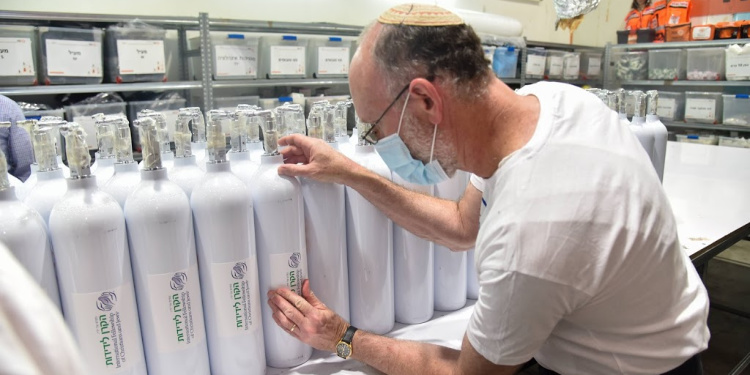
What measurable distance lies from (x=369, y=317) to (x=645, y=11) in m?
5.19

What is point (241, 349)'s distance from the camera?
0.94 metres

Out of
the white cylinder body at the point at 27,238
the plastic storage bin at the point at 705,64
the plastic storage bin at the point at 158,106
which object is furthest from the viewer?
the plastic storage bin at the point at 705,64

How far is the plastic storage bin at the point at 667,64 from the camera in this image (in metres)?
4.75

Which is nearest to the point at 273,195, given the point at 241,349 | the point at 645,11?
the point at 241,349

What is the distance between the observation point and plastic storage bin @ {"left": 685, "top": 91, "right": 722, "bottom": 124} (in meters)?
4.52

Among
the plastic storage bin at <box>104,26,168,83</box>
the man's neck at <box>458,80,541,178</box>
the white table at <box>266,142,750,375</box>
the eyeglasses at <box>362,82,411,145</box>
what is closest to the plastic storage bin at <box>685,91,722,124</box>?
the white table at <box>266,142,750,375</box>

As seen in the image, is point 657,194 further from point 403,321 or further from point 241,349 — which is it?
point 241,349

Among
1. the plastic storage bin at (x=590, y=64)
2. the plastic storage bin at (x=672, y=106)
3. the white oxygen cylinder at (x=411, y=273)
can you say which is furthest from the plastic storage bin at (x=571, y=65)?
the white oxygen cylinder at (x=411, y=273)

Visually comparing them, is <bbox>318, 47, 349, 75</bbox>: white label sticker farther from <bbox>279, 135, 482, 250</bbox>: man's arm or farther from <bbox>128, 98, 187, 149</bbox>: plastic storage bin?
<bbox>279, 135, 482, 250</bbox>: man's arm

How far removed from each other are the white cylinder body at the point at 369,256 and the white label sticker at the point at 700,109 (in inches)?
176

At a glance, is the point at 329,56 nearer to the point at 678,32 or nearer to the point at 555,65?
the point at 555,65

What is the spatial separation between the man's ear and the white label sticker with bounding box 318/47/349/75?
8.35 feet

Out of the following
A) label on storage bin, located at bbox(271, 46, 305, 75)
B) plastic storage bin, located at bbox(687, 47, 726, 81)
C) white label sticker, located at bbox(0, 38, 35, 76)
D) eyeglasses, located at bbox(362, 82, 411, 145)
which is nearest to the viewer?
eyeglasses, located at bbox(362, 82, 411, 145)

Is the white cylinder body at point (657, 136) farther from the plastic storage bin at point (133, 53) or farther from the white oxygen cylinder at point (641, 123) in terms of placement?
the plastic storage bin at point (133, 53)
